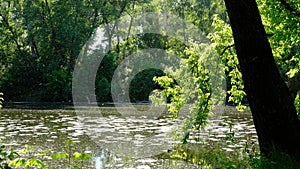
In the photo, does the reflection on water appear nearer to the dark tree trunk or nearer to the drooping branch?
the drooping branch

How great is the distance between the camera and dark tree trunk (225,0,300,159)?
5.21 m

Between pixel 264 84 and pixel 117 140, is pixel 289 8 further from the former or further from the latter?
pixel 117 140

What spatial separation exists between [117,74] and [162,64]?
4.52m

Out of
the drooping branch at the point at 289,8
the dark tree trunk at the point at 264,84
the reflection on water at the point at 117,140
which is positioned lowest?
the reflection on water at the point at 117,140

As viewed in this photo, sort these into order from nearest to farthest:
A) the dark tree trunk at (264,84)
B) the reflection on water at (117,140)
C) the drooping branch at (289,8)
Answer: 1. the dark tree trunk at (264,84)
2. the drooping branch at (289,8)
3. the reflection on water at (117,140)

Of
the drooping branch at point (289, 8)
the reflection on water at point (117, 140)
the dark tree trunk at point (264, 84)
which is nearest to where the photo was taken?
the dark tree trunk at point (264, 84)

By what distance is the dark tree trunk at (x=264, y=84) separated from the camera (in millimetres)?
5215

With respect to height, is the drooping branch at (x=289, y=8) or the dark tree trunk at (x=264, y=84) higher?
the drooping branch at (x=289, y=8)

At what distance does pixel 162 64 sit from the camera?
145ft

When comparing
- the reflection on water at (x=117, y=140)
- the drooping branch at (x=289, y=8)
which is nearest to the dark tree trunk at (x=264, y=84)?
the drooping branch at (x=289, y=8)

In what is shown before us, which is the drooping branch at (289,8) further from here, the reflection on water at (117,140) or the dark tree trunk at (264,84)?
the reflection on water at (117,140)

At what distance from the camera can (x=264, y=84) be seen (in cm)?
521

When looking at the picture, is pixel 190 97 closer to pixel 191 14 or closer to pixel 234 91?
pixel 234 91

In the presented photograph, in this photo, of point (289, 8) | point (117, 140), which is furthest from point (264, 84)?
point (117, 140)
